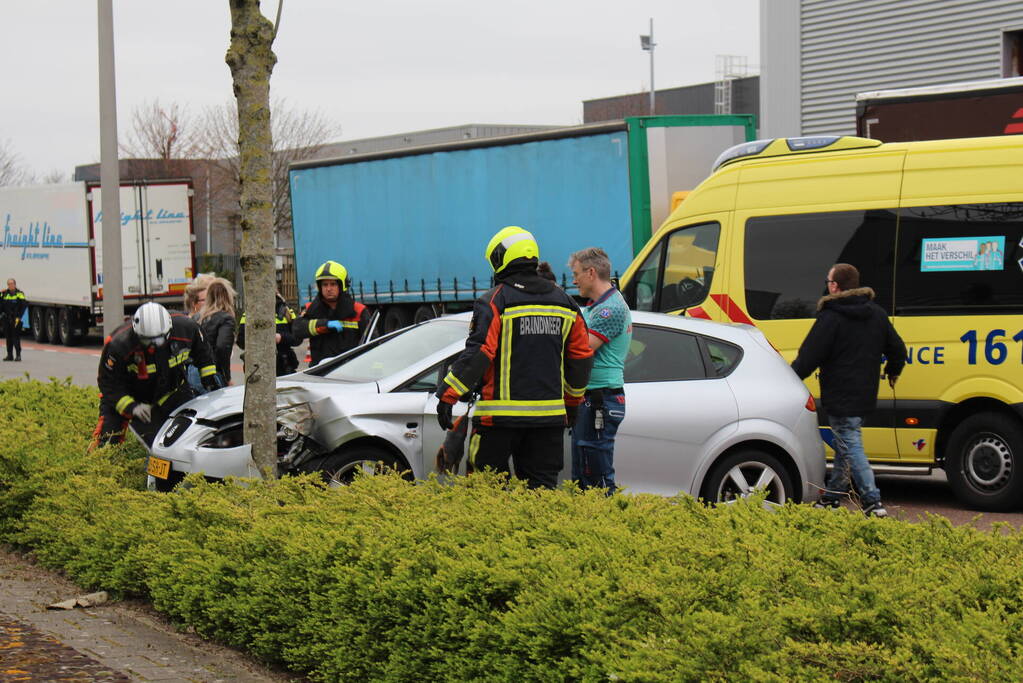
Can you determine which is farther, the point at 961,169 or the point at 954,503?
the point at 954,503

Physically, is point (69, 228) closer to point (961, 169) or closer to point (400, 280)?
point (400, 280)

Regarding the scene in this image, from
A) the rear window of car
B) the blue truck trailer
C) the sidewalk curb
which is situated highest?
the blue truck trailer

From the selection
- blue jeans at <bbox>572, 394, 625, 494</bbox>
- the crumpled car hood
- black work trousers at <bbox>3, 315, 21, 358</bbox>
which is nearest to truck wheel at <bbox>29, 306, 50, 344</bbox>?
black work trousers at <bbox>3, 315, 21, 358</bbox>

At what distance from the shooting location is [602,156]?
68.2 feet

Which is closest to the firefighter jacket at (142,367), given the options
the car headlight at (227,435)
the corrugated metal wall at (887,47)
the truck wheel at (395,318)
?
the car headlight at (227,435)

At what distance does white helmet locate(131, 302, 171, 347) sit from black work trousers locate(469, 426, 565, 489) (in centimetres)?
253

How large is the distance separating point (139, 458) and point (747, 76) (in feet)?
196

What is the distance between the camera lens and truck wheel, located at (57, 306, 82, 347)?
32.6 m

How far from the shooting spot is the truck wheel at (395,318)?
2559cm

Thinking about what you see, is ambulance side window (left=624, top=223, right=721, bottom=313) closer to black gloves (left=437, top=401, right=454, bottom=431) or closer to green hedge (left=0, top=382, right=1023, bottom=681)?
black gloves (left=437, top=401, right=454, bottom=431)

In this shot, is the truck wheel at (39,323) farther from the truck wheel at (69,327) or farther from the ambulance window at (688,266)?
the ambulance window at (688,266)

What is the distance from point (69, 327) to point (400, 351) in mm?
25814

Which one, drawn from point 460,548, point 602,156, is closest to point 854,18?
point 602,156

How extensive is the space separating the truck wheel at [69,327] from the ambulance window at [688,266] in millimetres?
24445
